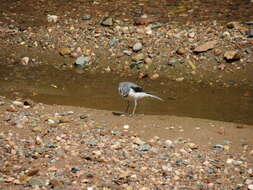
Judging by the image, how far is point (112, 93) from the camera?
11.0 metres

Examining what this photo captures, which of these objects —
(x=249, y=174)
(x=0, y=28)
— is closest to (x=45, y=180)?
(x=249, y=174)

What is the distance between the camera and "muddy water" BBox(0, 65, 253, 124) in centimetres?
1001

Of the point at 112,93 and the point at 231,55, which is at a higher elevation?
the point at 231,55

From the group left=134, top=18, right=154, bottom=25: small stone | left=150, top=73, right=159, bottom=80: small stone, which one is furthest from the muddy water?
left=134, top=18, right=154, bottom=25: small stone

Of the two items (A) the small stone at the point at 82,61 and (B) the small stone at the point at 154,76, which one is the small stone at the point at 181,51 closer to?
(B) the small stone at the point at 154,76

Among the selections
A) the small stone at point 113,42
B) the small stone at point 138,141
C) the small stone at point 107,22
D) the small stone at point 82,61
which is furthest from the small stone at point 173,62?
the small stone at point 138,141

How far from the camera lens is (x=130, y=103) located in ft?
33.4

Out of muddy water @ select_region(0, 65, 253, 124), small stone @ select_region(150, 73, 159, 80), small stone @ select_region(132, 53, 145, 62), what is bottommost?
muddy water @ select_region(0, 65, 253, 124)

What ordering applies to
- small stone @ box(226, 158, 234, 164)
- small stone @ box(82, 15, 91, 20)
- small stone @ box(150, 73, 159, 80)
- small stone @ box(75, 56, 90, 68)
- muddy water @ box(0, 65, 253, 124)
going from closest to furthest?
1. small stone @ box(226, 158, 234, 164)
2. muddy water @ box(0, 65, 253, 124)
3. small stone @ box(150, 73, 159, 80)
4. small stone @ box(75, 56, 90, 68)
5. small stone @ box(82, 15, 91, 20)

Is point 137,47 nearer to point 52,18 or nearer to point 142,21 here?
point 142,21

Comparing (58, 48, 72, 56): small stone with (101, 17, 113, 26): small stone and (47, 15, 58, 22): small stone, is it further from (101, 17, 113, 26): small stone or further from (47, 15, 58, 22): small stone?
(47, 15, 58, 22): small stone

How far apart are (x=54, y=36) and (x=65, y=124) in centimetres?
613

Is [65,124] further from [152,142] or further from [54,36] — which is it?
[54,36]

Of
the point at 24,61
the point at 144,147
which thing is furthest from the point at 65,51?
the point at 144,147
